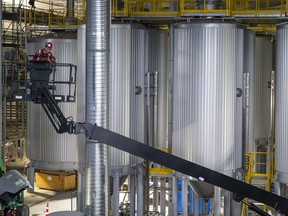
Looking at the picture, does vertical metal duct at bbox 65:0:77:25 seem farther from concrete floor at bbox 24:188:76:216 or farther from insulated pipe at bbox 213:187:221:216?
insulated pipe at bbox 213:187:221:216

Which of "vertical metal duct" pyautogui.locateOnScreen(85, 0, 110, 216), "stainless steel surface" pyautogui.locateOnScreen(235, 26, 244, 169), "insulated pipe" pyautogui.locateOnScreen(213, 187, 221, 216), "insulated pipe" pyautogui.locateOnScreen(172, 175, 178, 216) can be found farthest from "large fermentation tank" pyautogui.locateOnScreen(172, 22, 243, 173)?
"vertical metal duct" pyautogui.locateOnScreen(85, 0, 110, 216)

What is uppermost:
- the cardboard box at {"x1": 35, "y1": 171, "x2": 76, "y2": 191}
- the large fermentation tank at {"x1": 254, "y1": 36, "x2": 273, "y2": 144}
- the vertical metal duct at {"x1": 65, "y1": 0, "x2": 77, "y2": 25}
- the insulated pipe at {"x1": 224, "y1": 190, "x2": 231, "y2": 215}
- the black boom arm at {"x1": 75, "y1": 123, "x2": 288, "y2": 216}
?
the vertical metal duct at {"x1": 65, "y1": 0, "x2": 77, "y2": 25}

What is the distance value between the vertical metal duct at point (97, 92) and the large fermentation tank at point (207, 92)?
3.89m

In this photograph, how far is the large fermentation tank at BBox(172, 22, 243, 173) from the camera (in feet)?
61.0

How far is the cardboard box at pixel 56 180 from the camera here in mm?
31641

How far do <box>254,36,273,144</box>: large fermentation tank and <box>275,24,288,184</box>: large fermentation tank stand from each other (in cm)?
438

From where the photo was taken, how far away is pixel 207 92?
61.0 feet

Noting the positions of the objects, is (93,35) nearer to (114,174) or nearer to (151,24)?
(114,174)

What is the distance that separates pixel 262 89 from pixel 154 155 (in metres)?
9.93

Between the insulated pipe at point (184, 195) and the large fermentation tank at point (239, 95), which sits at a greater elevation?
the large fermentation tank at point (239, 95)

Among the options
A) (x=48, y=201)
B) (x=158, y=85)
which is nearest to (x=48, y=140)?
(x=158, y=85)

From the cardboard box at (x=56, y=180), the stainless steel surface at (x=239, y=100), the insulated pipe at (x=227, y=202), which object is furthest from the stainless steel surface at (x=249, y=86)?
the cardboard box at (x=56, y=180)

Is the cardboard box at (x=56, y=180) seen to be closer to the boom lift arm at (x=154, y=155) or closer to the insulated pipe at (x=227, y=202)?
the insulated pipe at (x=227, y=202)

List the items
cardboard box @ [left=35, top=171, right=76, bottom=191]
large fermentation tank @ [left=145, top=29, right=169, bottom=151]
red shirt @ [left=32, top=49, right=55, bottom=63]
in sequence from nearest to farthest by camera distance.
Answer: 1. red shirt @ [left=32, top=49, right=55, bottom=63]
2. large fermentation tank @ [left=145, top=29, right=169, bottom=151]
3. cardboard box @ [left=35, top=171, right=76, bottom=191]
